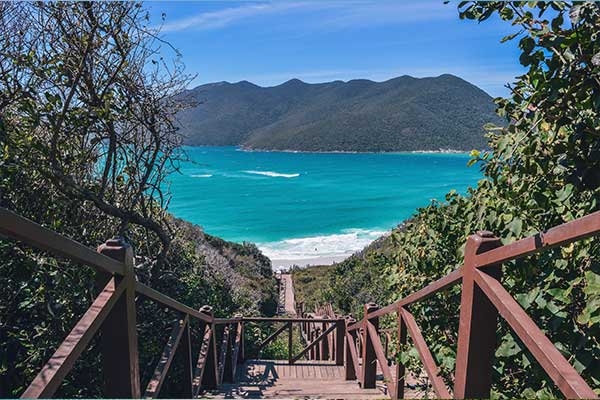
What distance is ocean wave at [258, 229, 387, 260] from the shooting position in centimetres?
3350

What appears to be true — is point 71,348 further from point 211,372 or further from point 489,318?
point 211,372

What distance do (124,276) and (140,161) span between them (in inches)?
118

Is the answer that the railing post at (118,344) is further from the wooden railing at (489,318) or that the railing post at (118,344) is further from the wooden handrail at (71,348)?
the wooden railing at (489,318)

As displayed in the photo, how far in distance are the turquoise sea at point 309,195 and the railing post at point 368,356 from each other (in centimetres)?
248

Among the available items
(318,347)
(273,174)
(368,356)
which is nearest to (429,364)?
(368,356)

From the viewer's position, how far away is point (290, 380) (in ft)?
15.8

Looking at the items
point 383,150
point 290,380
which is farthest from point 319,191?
point 290,380

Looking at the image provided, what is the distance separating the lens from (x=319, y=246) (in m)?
35.8

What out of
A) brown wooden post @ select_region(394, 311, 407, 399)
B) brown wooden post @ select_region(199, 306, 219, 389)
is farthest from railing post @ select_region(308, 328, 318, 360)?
brown wooden post @ select_region(394, 311, 407, 399)

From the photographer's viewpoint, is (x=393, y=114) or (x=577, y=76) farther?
(x=393, y=114)

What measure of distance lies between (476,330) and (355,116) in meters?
97.4

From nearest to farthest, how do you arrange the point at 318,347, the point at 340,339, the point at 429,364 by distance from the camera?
1. the point at 429,364
2. the point at 340,339
3. the point at 318,347

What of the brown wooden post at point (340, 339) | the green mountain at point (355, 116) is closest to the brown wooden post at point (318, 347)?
the brown wooden post at point (340, 339)

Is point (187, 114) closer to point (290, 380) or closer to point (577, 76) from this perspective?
point (290, 380)
